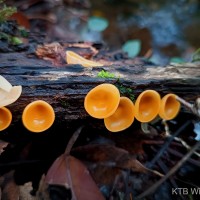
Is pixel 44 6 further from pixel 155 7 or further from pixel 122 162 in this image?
pixel 122 162

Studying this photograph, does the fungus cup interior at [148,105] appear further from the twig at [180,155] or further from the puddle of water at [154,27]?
the puddle of water at [154,27]

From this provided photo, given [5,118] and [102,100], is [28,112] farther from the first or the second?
[102,100]

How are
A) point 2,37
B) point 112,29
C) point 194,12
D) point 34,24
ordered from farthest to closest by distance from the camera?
point 194,12 → point 112,29 → point 34,24 → point 2,37

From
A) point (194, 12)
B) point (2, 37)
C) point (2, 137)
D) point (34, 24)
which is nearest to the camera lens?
point (2, 137)

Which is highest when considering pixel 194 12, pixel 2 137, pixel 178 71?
pixel 194 12

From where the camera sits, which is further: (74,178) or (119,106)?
(119,106)

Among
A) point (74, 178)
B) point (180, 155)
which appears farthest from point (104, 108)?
point (180, 155)

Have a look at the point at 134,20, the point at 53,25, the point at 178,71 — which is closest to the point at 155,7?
the point at 134,20
